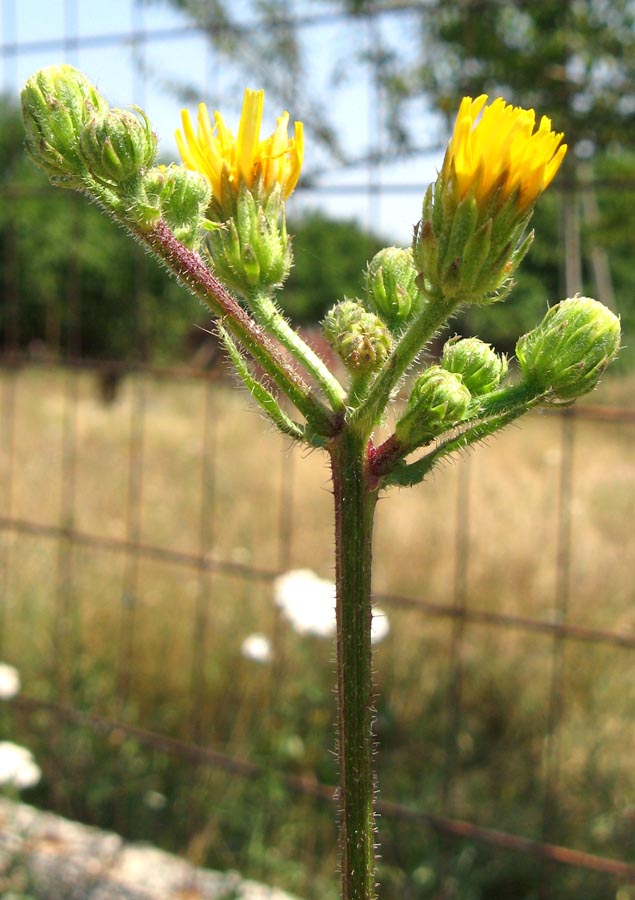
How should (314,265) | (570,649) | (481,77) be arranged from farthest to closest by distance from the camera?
(314,265) < (481,77) < (570,649)

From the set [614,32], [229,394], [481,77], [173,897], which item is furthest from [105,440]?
[173,897]

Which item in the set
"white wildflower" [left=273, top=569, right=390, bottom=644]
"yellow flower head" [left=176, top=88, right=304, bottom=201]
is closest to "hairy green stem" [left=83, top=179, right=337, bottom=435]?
"yellow flower head" [left=176, top=88, right=304, bottom=201]

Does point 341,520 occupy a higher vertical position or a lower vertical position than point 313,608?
higher

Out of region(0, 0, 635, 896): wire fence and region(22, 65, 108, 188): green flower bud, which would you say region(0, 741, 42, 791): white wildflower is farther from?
region(22, 65, 108, 188): green flower bud

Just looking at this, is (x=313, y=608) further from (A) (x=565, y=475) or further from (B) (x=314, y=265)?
(B) (x=314, y=265)

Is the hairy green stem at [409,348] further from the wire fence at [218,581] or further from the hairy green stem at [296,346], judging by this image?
the wire fence at [218,581]

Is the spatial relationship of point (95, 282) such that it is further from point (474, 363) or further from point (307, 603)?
point (474, 363)

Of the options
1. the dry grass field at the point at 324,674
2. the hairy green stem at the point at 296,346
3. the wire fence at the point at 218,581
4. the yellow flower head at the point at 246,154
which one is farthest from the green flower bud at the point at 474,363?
the dry grass field at the point at 324,674
